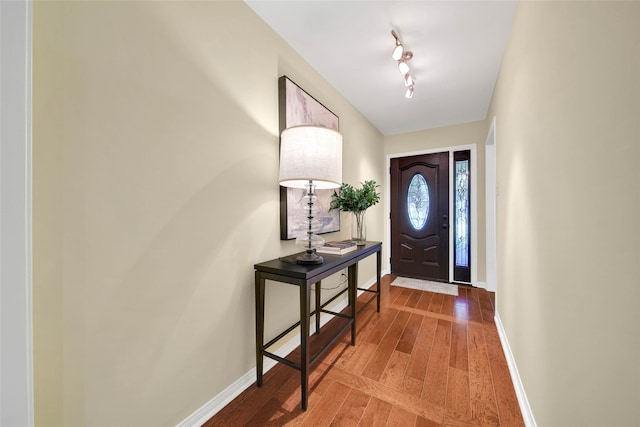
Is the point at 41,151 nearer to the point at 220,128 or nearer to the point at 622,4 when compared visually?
the point at 220,128

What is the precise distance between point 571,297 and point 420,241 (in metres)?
3.21

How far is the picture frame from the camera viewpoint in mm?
1823

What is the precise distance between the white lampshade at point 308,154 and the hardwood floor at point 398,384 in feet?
4.37

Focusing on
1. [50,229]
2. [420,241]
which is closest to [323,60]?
[50,229]

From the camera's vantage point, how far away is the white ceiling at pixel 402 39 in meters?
1.59

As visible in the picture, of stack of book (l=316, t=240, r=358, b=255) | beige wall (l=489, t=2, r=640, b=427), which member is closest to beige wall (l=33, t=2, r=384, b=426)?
stack of book (l=316, t=240, r=358, b=255)

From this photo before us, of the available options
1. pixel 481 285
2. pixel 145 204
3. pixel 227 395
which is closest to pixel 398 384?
pixel 227 395

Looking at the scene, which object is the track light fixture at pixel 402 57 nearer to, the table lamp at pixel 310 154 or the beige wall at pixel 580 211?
the beige wall at pixel 580 211

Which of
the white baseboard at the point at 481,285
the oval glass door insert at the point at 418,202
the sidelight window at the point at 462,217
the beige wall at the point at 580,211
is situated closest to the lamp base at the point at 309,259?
the beige wall at the point at 580,211

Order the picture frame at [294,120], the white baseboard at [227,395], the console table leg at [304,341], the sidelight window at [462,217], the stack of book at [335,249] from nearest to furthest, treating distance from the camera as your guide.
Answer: the white baseboard at [227,395] < the console table leg at [304,341] < the picture frame at [294,120] < the stack of book at [335,249] < the sidelight window at [462,217]

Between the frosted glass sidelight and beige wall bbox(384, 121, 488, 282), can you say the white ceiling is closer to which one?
beige wall bbox(384, 121, 488, 282)

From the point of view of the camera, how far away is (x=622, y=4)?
23.1 inches

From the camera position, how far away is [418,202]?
3.97 metres

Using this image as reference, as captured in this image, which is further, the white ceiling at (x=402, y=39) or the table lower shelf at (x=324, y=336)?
the table lower shelf at (x=324, y=336)
